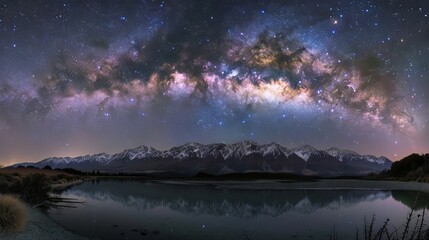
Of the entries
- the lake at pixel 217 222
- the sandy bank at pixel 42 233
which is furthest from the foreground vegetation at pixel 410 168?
the sandy bank at pixel 42 233

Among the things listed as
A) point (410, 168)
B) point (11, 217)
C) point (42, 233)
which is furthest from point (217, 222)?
point (410, 168)

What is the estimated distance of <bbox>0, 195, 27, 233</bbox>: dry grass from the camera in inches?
679

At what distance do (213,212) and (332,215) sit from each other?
9.58 metres

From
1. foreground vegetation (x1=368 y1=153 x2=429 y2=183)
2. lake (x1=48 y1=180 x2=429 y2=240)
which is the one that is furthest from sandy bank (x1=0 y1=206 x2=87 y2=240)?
foreground vegetation (x1=368 y1=153 x2=429 y2=183)

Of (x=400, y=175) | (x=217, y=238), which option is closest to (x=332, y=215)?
(x=217, y=238)

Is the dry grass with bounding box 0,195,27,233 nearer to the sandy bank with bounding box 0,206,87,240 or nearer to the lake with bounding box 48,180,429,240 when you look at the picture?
the sandy bank with bounding box 0,206,87,240

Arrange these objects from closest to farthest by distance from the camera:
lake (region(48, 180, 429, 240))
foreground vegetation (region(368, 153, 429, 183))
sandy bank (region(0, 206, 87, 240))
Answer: sandy bank (region(0, 206, 87, 240)) < lake (region(48, 180, 429, 240)) < foreground vegetation (region(368, 153, 429, 183))

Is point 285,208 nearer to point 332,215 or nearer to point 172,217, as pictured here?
point 332,215

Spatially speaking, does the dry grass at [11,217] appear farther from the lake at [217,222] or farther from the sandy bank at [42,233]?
the lake at [217,222]

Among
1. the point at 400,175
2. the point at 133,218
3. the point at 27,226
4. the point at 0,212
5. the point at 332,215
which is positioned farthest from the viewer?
the point at 400,175

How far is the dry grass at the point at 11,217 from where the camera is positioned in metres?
17.2

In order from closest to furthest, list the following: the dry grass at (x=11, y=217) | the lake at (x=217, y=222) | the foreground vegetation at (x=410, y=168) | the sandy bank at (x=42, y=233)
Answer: the sandy bank at (x=42, y=233) → the dry grass at (x=11, y=217) → the lake at (x=217, y=222) → the foreground vegetation at (x=410, y=168)

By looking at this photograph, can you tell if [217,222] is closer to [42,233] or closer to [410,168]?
[42,233]

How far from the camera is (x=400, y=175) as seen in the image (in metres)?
118
